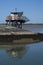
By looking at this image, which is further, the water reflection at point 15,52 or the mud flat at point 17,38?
the mud flat at point 17,38

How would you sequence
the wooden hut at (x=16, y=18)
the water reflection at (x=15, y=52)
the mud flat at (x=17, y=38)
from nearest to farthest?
1. the water reflection at (x=15, y=52)
2. the mud flat at (x=17, y=38)
3. the wooden hut at (x=16, y=18)

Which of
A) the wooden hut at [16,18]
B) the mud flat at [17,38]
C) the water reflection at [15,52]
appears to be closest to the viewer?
the water reflection at [15,52]

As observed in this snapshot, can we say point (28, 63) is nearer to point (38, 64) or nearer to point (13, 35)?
point (38, 64)

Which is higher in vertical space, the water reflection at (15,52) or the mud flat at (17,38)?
the water reflection at (15,52)

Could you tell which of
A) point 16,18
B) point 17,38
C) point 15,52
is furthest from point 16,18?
point 15,52

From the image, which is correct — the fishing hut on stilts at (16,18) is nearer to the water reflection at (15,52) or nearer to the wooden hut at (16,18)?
the wooden hut at (16,18)

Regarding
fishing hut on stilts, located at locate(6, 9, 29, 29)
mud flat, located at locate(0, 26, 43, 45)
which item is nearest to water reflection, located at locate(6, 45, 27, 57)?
mud flat, located at locate(0, 26, 43, 45)

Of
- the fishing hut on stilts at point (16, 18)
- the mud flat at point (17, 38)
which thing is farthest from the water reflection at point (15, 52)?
the fishing hut on stilts at point (16, 18)

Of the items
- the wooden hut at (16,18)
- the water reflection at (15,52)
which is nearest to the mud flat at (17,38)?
the water reflection at (15,52)

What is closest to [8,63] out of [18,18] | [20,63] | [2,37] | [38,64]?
[20,63]

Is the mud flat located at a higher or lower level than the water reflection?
lower

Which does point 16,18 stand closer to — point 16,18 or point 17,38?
point 16,18

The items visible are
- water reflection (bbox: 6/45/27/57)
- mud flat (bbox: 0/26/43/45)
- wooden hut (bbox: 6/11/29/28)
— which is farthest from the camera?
wooden hut (bbox: 6/11/29/28)

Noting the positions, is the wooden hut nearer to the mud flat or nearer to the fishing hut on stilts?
the fishing hut on stilts
